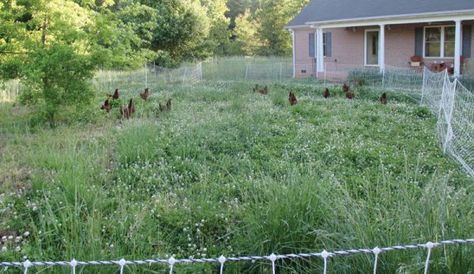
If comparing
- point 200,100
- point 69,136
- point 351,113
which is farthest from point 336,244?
point 200,100

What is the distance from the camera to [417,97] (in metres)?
14.2

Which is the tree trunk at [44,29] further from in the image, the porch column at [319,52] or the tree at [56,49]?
the porch column at [319,52]

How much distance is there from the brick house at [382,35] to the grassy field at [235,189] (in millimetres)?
8856

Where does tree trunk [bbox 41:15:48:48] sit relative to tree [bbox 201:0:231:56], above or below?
below

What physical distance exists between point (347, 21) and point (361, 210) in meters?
19.8

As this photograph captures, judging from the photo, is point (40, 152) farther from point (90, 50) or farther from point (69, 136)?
point (90, 50)

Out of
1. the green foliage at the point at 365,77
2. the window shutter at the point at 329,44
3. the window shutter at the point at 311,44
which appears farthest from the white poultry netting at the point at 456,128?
the window shutter at the point at 311,44

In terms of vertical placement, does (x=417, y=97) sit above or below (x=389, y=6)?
A: below

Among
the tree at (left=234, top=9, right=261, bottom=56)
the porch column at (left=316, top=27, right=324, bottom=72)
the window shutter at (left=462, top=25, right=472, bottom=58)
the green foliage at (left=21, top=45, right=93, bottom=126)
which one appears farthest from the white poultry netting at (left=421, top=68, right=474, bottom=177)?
the tree at (left=234, top=9, right=261, bottom=56)

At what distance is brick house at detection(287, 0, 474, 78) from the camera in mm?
18656

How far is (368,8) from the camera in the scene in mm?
22031

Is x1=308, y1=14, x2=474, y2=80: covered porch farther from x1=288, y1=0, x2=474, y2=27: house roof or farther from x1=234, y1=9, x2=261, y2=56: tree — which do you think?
x1=234, y1=9, x2=261, y2=56: tree

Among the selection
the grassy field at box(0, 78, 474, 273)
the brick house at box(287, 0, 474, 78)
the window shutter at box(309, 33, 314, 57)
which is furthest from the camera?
the window shutter at box(309, 33, 314, 57)

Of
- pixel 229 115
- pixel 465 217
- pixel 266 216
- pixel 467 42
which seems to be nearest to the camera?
pixel 465 217
